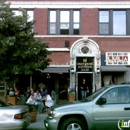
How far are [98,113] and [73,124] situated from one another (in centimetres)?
82

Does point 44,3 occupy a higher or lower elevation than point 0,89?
higher

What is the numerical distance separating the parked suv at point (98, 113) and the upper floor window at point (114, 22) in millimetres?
12249

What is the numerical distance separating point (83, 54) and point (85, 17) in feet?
8.94

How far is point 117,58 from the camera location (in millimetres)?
19469

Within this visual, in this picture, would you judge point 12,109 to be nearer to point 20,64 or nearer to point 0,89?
point 20,64

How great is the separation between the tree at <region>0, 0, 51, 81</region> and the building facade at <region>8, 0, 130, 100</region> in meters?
6.51

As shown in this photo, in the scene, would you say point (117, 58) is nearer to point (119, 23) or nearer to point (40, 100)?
point (119, 23)

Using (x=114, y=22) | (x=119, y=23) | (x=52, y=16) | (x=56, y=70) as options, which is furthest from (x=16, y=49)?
(x=119, y=23)

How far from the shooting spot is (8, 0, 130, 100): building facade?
1944 centimetres

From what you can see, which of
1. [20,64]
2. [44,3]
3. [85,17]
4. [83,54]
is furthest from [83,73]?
[20,64]

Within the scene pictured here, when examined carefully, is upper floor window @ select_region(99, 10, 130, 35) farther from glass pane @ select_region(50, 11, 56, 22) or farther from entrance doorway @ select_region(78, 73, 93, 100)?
glass pane @ select_region(50, 11, 56, 22)

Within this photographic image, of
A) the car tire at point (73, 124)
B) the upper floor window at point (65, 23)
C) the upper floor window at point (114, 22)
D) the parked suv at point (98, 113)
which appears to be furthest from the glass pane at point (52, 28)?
the car tire at point (73, 124)

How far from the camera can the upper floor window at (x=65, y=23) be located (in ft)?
65.3

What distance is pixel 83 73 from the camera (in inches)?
776
